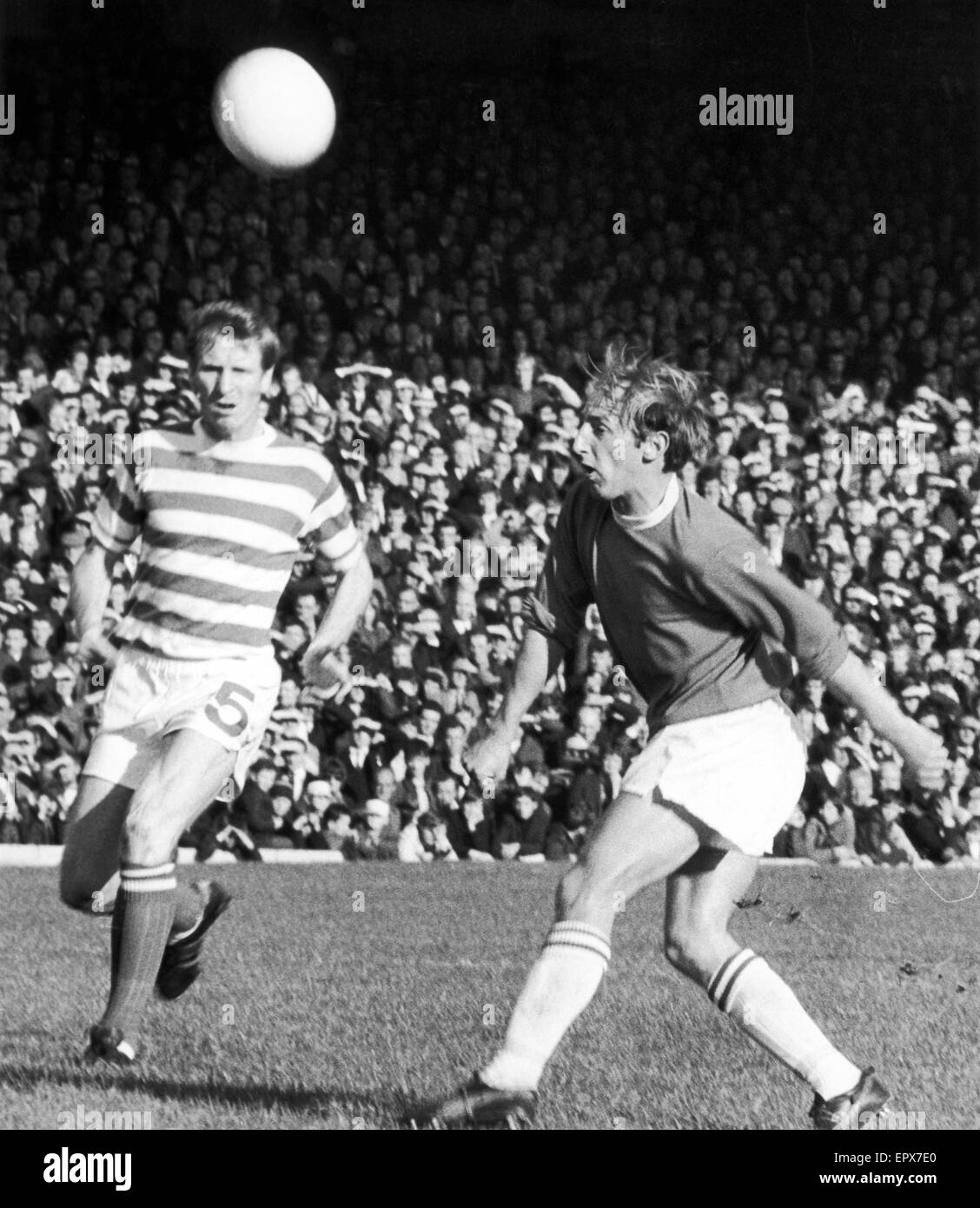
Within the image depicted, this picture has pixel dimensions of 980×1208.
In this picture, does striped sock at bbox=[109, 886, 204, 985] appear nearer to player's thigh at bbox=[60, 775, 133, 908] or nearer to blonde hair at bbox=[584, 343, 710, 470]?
player's thigh at bbox=[60, 775, 133, 908]

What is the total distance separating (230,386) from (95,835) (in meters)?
1.12

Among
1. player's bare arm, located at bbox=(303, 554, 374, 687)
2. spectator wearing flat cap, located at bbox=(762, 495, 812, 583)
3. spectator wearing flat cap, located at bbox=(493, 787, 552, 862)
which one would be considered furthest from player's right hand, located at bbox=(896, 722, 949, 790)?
spectator wearing flat cap, located at bbox=(762, 495, 812, 583)

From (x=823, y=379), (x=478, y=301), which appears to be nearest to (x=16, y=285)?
(x=478, y=301)

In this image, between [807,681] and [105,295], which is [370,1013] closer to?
[807,681]

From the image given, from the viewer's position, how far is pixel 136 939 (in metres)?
4.37

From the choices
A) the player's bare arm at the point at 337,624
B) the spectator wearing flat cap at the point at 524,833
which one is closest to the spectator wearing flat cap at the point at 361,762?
the spectator wearing flat cap at the point at 524,833

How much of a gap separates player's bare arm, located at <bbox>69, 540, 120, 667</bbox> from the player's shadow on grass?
38.2 inches

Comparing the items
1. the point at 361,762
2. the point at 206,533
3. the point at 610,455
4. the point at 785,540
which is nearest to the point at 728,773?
the point at 610,455

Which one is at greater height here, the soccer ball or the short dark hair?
the soccer ball

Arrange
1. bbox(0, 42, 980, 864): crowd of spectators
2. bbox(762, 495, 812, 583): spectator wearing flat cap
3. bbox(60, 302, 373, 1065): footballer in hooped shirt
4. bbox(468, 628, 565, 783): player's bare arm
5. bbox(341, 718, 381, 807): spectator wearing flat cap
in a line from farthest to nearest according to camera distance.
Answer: bbox(762, 495, 812, 583): spectator wearing flat cap < bbox(0, 42, 980, 864): crowd of spectators < bbox(341, 718, 381, 807): spectator wearing flat cap < bbox(60, 302, 373, 1065): footballer in hooped shirt < bbox(468, 628, 565, 783): player's bare arm

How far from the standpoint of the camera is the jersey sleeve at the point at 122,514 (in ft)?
14.9

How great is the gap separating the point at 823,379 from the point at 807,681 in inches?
101

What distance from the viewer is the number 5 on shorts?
14.5 ft

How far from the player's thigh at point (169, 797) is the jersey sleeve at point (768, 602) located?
1.26m
